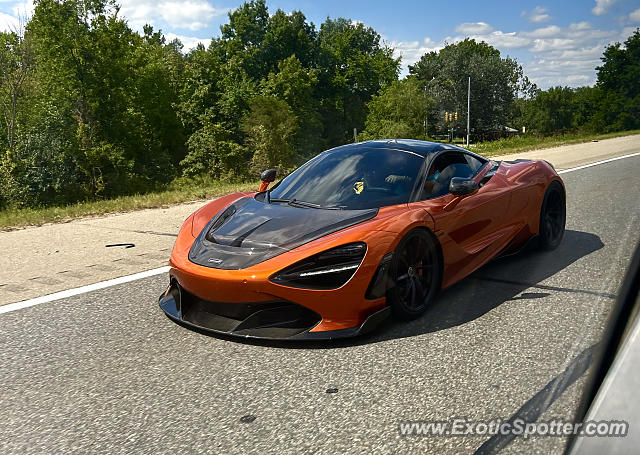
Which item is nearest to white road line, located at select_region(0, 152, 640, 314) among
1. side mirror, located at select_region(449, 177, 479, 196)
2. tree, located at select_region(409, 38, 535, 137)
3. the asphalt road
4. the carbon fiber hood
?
the asphalt road

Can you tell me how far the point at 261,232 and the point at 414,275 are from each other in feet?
3.55

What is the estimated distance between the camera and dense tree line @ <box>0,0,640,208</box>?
33094mm

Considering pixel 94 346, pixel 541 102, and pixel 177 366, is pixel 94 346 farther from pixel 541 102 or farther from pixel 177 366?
pixel 541 102

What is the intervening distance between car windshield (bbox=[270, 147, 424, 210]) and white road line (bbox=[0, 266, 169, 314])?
1.57 m

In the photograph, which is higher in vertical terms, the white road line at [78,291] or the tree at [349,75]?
the tree at [349,75]

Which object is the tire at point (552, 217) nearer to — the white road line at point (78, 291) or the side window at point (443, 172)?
the side window at point (443, 172)

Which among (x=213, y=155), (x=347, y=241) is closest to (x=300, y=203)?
(x=347, y=241)

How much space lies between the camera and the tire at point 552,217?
240 inches

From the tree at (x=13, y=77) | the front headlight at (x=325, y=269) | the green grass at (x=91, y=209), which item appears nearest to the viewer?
the front headlight at (x=325, y=269)

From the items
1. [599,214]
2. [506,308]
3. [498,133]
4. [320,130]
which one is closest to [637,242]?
[506,308]

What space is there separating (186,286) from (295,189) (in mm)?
1431

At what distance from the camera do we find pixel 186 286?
13.1 ft

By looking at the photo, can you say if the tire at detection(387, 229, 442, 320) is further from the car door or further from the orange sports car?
the car door

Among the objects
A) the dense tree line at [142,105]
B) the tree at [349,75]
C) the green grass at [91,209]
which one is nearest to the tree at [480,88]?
the tree at [349,75]
